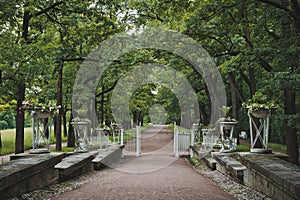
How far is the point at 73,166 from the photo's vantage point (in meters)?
7.26

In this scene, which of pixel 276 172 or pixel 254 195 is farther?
pixel 254 195

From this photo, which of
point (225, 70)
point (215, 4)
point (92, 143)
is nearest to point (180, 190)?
point (215, 4)

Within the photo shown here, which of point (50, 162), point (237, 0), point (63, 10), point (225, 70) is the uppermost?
point (63, 10)

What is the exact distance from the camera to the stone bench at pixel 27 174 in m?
4.48

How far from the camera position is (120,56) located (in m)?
15.4

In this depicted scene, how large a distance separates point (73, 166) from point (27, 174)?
85.0 inches

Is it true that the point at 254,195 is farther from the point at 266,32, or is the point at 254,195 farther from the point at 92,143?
the point at 92,143

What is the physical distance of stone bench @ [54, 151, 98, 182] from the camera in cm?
667

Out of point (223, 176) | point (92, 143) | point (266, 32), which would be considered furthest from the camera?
point (92, 143)

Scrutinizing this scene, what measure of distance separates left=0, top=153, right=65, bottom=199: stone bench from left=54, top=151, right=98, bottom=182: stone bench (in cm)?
15

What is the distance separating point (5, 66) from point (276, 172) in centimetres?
916

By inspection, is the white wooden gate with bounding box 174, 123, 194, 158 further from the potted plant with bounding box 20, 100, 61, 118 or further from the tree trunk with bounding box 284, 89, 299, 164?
the potted plant with bounding box 20, 100, 61, 118

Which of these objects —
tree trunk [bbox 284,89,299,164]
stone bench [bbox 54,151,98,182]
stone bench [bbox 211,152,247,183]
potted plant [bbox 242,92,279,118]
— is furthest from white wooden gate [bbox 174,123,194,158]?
potted plant [bbox 242,92,279,118]

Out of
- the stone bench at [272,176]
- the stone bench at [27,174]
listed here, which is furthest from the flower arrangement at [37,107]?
the stone bench at [272,176]
